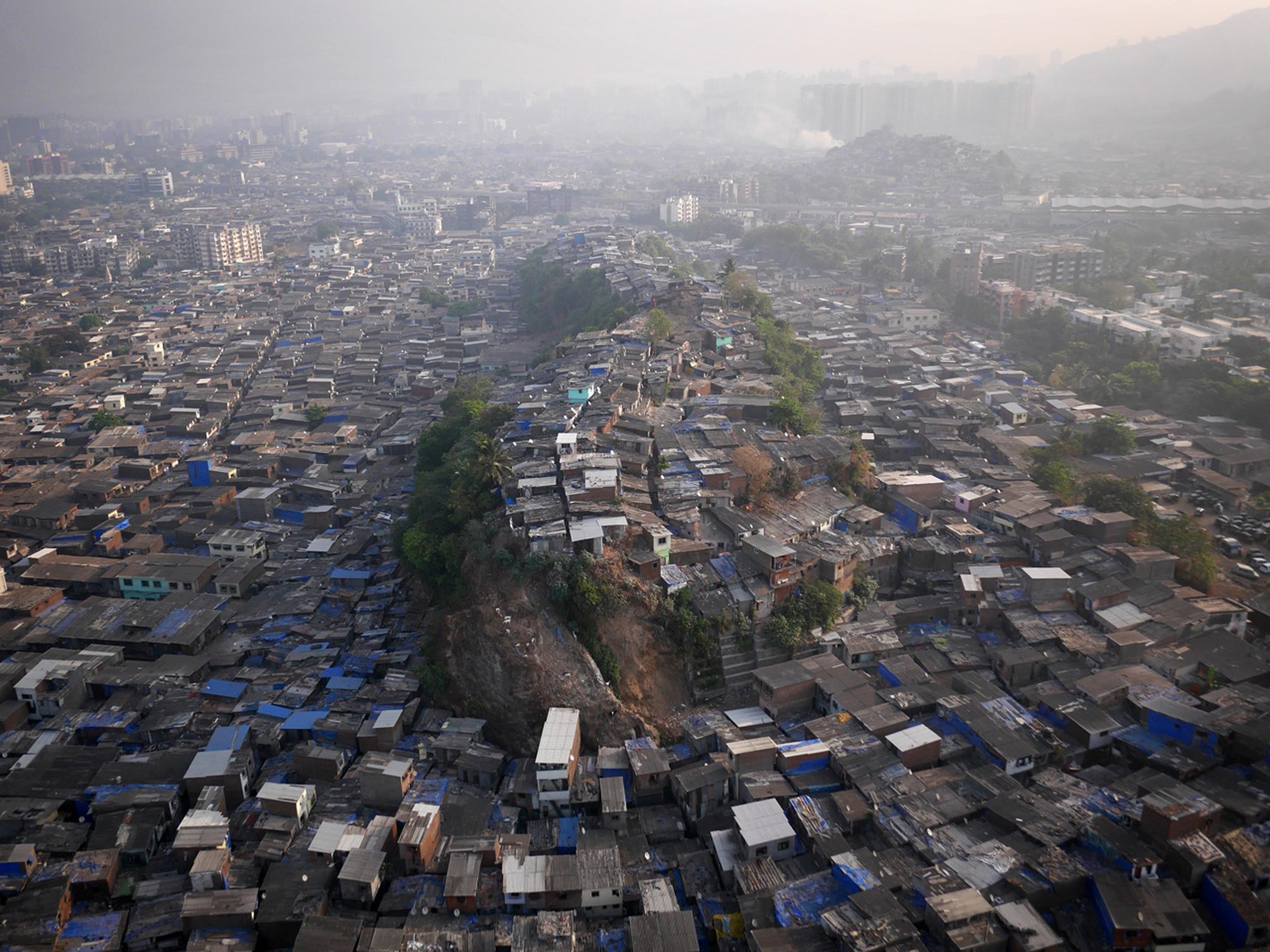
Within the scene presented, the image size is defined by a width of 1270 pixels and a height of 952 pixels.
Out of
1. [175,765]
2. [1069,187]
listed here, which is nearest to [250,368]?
[175,765]

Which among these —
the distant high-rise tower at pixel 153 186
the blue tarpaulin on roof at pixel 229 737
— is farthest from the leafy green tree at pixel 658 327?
the distant high-rise tower at pixel 153 186

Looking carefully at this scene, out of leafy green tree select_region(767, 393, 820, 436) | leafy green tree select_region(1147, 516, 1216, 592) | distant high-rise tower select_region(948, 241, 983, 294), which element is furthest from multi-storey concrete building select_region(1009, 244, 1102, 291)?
leafy green tree select_region(1147, 516, 1216, 592)

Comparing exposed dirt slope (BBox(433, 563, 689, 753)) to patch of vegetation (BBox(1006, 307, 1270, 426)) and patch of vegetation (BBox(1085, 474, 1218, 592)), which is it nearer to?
patch of vegetation (BBox(1085, 474, 1218, 592))

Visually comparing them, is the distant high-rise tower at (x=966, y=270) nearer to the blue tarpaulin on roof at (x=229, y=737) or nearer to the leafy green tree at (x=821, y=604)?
the leafy green tree at (x=821, y=604)

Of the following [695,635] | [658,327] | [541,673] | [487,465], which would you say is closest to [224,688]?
[541,673]

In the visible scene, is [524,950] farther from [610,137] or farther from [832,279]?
[610,137]

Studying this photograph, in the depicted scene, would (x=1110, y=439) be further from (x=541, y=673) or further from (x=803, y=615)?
(x=541, y=673)
